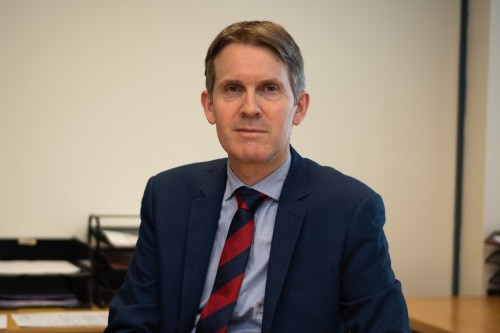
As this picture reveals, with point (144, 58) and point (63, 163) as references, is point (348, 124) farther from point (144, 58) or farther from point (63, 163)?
point (63, 163)

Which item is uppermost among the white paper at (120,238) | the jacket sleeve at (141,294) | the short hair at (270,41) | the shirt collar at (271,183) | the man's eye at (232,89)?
the short hair at (270,41)

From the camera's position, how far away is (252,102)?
1.72 metres

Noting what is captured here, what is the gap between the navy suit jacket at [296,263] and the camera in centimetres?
173

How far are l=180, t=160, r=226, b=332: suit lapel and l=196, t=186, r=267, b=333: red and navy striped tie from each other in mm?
34

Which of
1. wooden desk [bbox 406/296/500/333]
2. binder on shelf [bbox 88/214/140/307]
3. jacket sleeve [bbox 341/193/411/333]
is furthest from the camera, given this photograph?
binder on shelf [bbox 88/214/140/307]

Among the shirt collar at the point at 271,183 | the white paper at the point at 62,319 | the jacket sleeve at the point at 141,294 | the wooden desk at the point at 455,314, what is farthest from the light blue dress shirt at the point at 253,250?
the wooden desk at the point at 455,314

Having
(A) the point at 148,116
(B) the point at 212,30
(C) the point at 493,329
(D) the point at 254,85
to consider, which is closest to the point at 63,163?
(A) the point at 148,116

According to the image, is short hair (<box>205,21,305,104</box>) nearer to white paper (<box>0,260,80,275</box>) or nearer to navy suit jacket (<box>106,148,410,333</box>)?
navy suit jacket (<box>106,148,410,333</box>)

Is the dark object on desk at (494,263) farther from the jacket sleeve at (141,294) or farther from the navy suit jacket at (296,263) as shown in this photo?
the jacket sleeve at (141,294)

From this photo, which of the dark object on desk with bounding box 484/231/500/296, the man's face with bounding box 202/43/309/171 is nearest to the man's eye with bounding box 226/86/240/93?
the man's face with bounding box 202/43/309/171

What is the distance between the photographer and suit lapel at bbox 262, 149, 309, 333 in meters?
1.72

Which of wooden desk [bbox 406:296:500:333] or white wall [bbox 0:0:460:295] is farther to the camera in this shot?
white wall [bbox 0:0:460:295]

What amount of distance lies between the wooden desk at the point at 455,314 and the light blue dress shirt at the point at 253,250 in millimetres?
938

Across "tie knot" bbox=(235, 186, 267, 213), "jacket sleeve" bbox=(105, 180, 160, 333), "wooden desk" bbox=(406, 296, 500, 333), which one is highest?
"tie knot" bbox=(235, 186, 267, 213)
